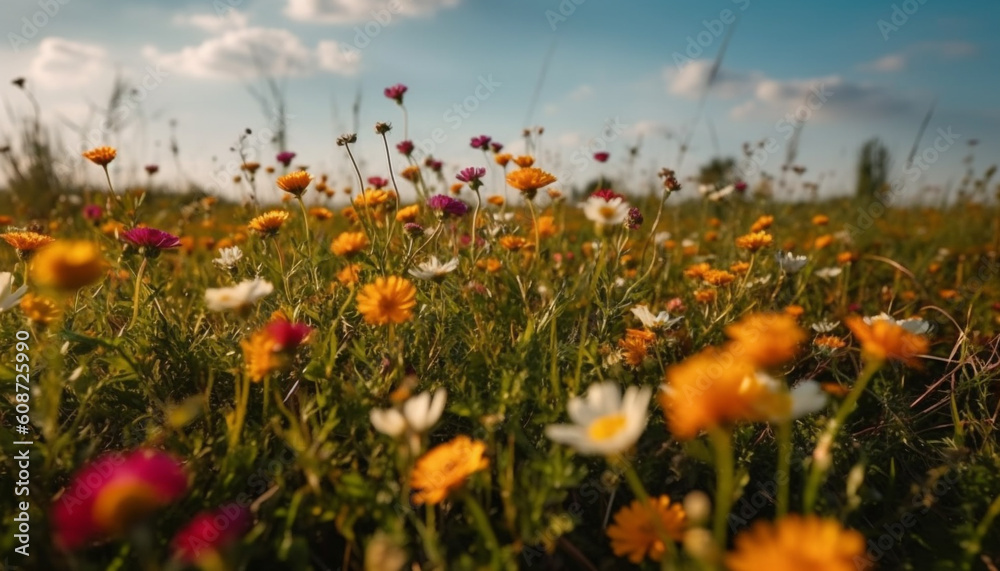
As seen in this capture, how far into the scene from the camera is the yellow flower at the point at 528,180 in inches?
62.7

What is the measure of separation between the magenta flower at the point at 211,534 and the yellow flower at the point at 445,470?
260 mm

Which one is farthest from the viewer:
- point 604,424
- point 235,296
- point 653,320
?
point 653,320

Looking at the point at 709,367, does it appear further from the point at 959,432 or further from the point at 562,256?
the point at 562,256

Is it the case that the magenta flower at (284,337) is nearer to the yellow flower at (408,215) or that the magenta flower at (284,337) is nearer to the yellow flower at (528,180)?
the yellow flower at (528,180)

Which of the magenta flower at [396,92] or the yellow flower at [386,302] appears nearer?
the yellow flower at [386,302]

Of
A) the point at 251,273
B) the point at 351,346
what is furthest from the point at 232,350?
the point at 251,273

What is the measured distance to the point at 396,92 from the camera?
7.23ft

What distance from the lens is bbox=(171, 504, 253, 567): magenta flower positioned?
711 millimetres

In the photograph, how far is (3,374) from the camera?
125 centimetres

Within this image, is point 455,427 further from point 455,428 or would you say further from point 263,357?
point 263,357

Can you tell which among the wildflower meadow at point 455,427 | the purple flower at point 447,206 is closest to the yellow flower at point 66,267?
the wildflower meadow at point 455,427

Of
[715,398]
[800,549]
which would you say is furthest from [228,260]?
[800,549]

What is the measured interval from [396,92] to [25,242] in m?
1.23

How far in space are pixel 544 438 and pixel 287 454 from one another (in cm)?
52
